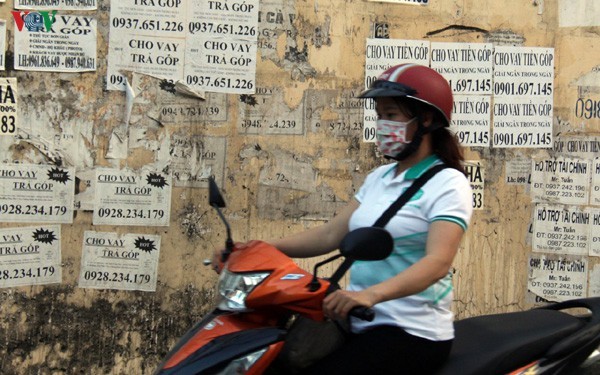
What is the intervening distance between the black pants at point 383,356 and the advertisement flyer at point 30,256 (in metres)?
3.11

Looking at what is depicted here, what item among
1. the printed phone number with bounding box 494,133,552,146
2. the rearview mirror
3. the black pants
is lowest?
the black pants

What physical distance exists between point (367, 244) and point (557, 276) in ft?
11.9

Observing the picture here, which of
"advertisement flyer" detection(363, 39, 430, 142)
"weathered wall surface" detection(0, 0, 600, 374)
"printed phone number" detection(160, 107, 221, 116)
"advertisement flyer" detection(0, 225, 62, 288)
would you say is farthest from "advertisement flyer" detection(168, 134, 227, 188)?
"advertisement flyer" detection(363, 39, 430, 142)

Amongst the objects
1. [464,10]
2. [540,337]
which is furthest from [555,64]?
[540,337]

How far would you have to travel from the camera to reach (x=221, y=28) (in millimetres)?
5758

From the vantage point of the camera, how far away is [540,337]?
333 cm

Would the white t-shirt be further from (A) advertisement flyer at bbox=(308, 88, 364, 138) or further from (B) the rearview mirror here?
(A) advertisement flyer at bbox=(308, 88, 364, 138)

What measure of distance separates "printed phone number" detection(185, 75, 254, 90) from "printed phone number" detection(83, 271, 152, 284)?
1.29 meters

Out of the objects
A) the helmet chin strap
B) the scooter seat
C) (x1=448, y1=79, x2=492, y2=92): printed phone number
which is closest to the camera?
the scooter seat

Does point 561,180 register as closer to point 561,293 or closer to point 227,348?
point 561,293

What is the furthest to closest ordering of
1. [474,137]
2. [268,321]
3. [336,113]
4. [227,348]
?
[474,137] → [336,113] → [268,321] → [227,348]

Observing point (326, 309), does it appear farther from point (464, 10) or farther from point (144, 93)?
point (464, 10)

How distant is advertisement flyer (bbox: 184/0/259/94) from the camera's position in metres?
5.74

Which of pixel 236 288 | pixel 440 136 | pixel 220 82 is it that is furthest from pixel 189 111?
pixel 236 288
